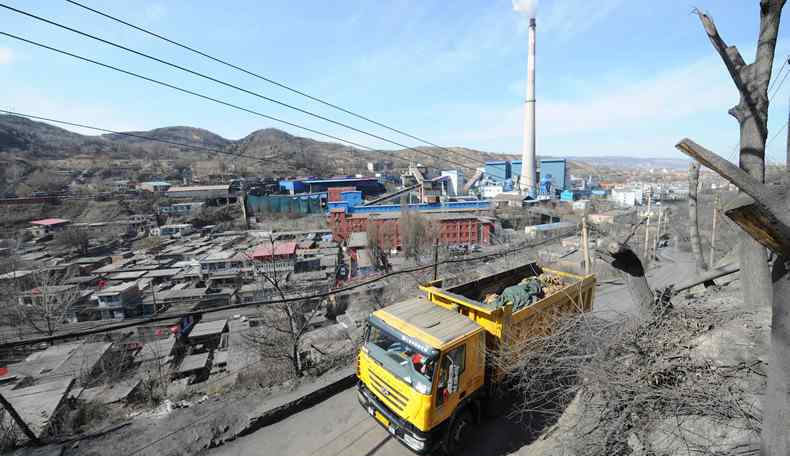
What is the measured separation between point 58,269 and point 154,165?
70694mm

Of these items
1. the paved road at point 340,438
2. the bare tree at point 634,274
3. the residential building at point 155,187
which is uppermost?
the residential building at point 155,187

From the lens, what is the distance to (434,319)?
14.5 feet

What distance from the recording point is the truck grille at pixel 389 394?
3767 millimetres

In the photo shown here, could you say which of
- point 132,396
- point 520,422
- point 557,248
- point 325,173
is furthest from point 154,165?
point 520,422

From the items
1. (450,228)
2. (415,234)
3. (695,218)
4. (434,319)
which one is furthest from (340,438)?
(450,228)

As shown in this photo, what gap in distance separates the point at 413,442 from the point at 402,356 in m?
0.98

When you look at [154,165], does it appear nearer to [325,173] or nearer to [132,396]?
[325,173]

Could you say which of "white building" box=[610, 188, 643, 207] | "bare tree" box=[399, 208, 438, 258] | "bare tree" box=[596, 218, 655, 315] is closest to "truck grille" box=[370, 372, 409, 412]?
"bare tree" box=[596, 218, 655, 315]

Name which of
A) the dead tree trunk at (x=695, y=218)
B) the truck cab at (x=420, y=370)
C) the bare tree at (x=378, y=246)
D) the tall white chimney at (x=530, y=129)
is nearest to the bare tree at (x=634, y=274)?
the truck cab at (x=420, y=370)

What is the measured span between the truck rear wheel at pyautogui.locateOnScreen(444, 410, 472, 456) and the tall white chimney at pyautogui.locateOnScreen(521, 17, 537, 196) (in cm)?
4921

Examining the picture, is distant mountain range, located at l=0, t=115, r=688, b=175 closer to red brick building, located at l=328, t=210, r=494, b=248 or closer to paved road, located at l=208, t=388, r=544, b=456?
red brick building, located at l=328, t=210, r=494, b=248

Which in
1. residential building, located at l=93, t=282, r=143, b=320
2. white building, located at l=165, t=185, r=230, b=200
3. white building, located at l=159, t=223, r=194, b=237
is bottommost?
residential building, located at l=93, t=282, r=143, b=320

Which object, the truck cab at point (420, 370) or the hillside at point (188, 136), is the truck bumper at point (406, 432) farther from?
the hillside at point (188, 136)

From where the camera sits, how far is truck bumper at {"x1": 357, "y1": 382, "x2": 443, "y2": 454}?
11.7ft
